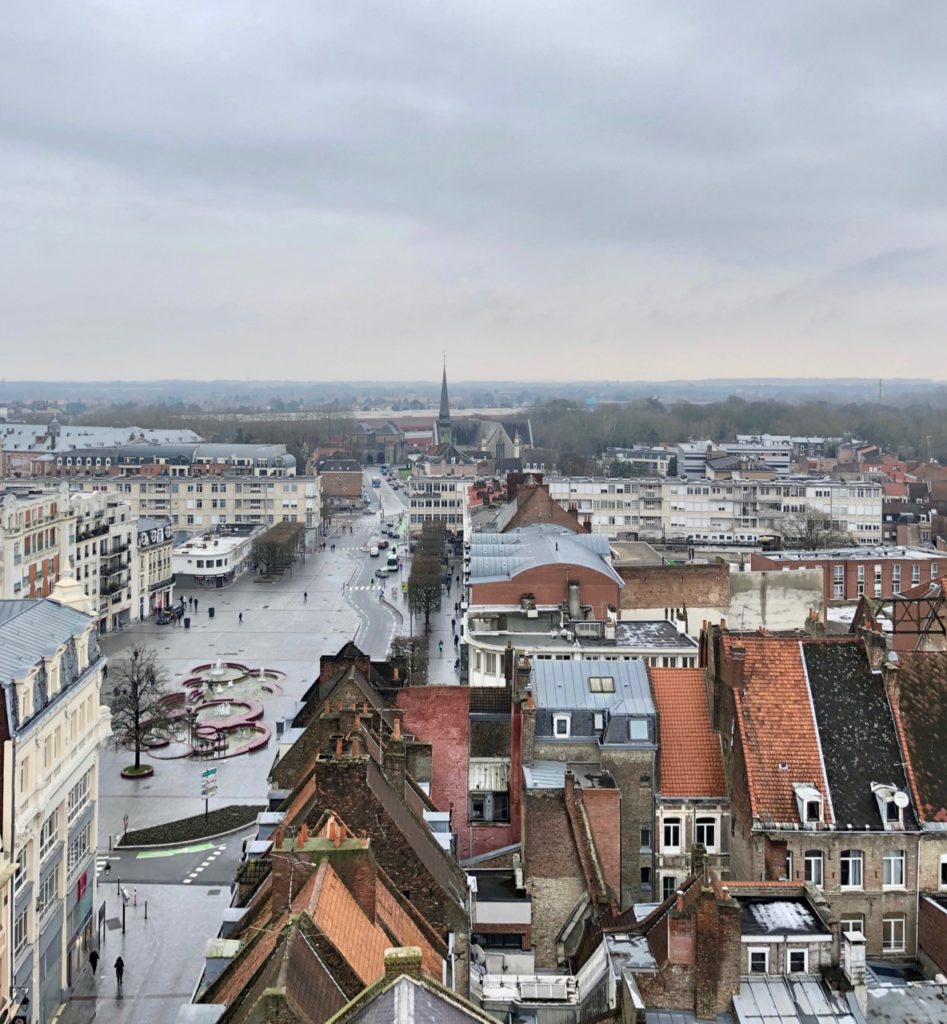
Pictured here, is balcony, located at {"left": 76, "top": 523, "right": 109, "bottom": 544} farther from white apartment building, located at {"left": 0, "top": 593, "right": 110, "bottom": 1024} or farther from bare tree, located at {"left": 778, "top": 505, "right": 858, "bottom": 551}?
bare tree, located at {"left": 778, "top": 505, "right": 858, "bottom": 551}

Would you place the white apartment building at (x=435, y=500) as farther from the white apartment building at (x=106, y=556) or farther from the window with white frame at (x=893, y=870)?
the window with white frame at (x=893, y=870)

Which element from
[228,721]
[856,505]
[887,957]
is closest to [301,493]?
[856,505]

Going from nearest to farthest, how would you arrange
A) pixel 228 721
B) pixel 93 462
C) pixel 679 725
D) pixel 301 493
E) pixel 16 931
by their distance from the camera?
1. pixel 16 931
2. pixel 679 725
3. pixel 228 721
4. pixel 301 493
5. pixel 93 462

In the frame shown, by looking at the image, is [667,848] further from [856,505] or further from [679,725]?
[856,505]

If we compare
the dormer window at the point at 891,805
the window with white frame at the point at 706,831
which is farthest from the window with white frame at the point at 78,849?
the dormer window at the point at 891,805

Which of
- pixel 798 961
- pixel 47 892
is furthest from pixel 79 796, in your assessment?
pixel 798 961

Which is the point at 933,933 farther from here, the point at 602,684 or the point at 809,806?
the point at 602,684
